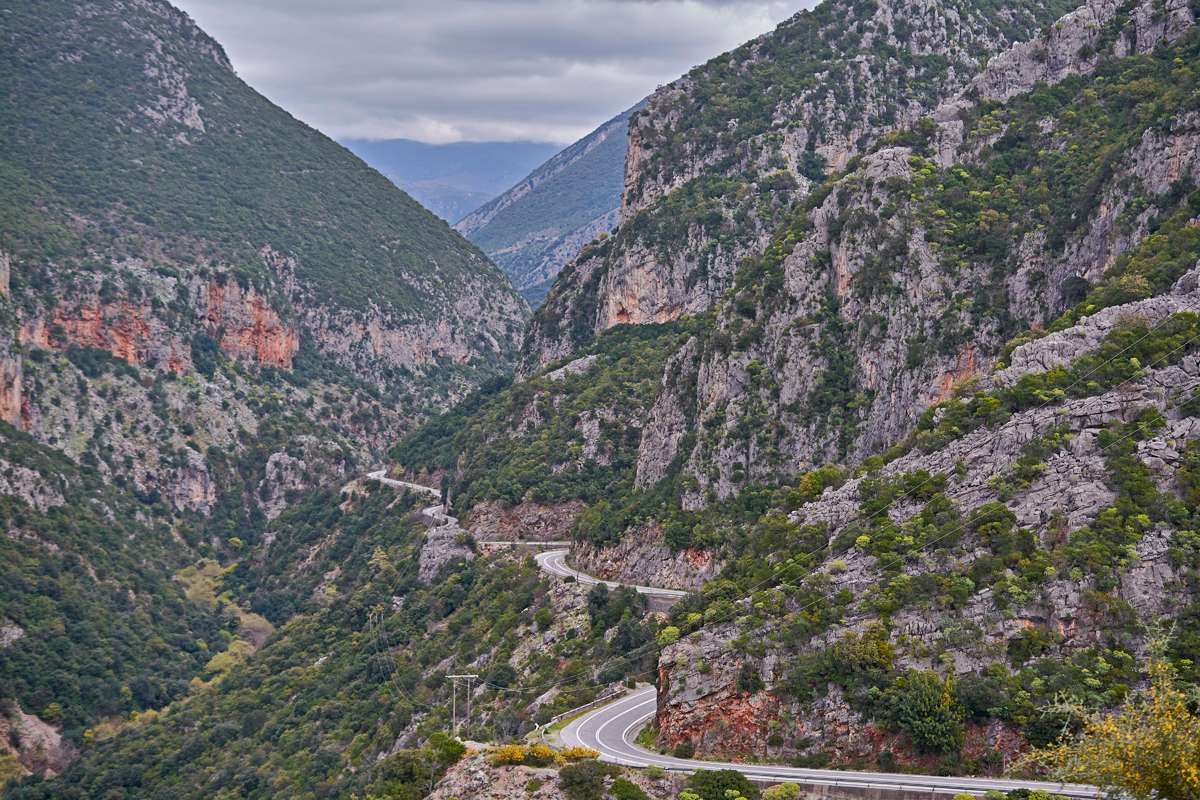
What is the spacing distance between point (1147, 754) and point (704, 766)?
23.2 metres

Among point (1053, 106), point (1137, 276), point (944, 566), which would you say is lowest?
point (944, 566)

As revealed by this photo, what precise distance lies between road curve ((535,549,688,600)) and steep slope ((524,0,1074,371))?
1376 inches

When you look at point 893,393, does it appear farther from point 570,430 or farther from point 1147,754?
point 1147,754

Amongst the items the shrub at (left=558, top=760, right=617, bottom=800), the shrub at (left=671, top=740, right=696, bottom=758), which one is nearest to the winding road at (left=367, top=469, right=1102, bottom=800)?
the shrub at (left=671, top=740, right=696, bottom=758)

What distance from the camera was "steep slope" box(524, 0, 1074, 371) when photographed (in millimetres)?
120062

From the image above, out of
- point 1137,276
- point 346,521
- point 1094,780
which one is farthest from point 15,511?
point 1094,780

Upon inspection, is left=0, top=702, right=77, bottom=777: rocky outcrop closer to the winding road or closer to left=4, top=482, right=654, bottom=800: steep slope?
left=4, top=482, right=654, bottom=800: steep slope

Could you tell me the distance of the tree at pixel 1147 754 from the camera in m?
26.1

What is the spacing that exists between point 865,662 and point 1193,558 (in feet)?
42.8

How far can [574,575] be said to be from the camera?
84750 millimetres

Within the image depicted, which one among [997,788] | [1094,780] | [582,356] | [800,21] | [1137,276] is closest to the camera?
[1094,780]

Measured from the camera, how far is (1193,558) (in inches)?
1818

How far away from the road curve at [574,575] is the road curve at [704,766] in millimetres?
12117

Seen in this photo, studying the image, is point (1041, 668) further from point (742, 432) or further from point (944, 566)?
point (742, 432)
